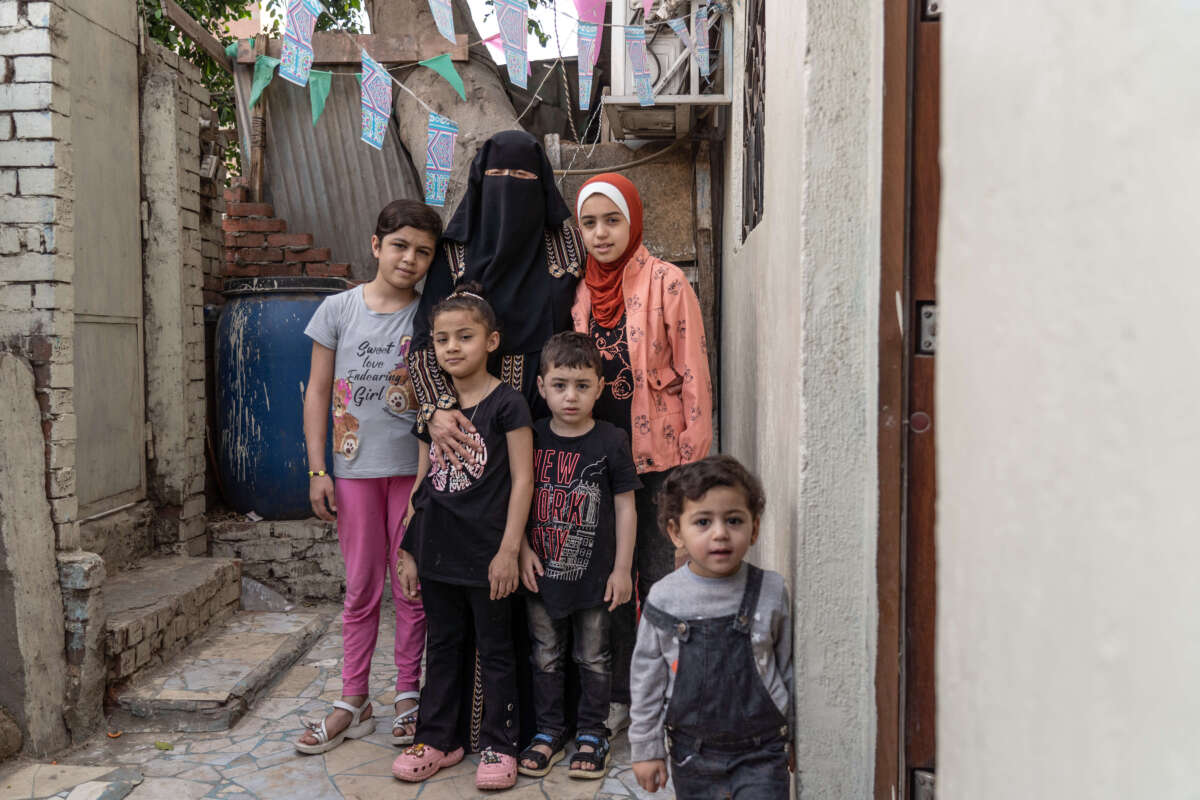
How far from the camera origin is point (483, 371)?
2889 mm

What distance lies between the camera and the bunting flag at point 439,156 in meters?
4.71

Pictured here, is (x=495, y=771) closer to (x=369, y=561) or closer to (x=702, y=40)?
(x=369, y=561)

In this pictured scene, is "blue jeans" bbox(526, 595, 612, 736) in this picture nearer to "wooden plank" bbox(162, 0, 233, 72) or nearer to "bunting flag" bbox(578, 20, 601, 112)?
"bunting flag" bbox(578, 20, 601, 112)

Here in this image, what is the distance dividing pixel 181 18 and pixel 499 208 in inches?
116

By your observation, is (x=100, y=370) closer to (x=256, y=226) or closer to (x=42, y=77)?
(x=42, y=77)

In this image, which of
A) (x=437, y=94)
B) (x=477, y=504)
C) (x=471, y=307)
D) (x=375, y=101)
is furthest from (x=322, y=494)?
(x=437, y=94)

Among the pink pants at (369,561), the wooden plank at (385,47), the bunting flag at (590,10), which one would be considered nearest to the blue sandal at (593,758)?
the pink pants at (369,561)

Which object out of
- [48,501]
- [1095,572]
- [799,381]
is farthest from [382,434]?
[1095,572]

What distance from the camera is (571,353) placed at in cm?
272

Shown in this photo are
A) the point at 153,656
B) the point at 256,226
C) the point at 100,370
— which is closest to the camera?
the point at 153,656

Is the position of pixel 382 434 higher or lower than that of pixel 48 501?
higher

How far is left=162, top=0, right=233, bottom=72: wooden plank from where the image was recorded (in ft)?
15.9

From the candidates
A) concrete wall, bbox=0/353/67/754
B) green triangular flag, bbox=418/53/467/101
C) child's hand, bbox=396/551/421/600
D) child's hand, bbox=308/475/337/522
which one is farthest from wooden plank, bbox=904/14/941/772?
green triangular flag, bbox=418/53/467/101

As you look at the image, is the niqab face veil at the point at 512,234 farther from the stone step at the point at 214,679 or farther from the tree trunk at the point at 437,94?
the tree trunk at the point at 437,94
